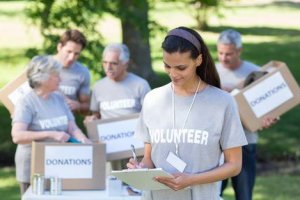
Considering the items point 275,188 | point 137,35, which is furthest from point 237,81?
point 137,35

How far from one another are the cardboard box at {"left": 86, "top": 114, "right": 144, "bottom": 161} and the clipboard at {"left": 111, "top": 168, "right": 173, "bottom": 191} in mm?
3033

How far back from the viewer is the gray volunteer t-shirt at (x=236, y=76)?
8.75 metres

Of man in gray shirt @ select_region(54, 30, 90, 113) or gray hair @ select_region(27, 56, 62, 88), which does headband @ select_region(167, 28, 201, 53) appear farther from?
man in gray shirt @ select_region(54, 30, 90, 113)

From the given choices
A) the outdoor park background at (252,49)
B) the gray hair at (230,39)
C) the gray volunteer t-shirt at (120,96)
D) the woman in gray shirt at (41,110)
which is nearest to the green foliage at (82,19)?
the outdoor park background at (252,49)

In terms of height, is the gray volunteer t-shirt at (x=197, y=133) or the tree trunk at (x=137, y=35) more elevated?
the tree trunk at (x=137, y=35)

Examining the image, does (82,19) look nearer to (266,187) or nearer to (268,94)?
(266,187)

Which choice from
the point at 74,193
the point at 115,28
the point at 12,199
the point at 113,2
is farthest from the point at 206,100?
the point at 115,28

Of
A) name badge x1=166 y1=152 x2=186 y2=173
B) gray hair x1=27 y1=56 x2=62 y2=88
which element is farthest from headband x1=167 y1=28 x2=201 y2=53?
gray hair x1=27 y1=56 x2=62 y2=88

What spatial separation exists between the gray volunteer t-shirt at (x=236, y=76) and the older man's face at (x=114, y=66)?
2.86 ft

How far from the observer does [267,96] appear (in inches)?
338

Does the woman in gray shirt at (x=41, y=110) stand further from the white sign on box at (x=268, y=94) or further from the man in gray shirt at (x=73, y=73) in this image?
the white sign on box at (x=268, y=94)

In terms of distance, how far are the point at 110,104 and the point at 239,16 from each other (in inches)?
964

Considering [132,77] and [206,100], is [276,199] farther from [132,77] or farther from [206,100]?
[206,100]

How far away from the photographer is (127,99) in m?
8.92
